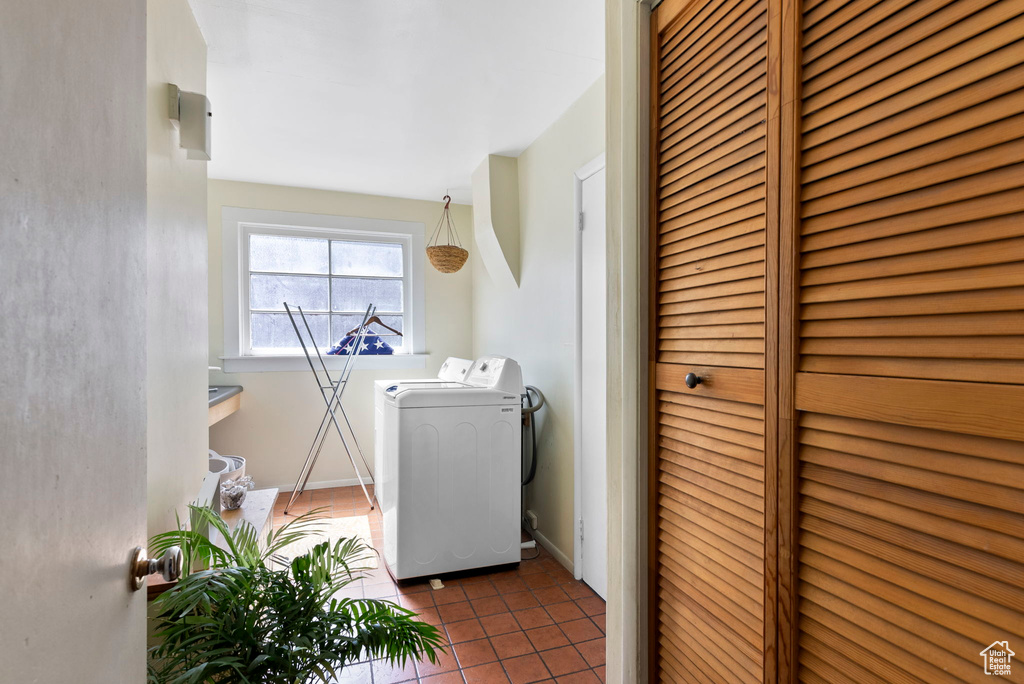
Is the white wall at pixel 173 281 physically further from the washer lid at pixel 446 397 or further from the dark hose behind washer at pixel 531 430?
the dark hose behind washer at pixel 531 430

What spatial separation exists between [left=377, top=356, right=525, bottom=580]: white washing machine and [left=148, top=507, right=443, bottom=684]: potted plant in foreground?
1172 millimetres

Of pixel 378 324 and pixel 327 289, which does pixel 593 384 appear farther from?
pixel 327 289

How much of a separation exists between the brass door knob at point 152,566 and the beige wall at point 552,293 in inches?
79.2

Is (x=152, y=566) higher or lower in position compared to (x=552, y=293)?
lower

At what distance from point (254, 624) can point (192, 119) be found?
137cm

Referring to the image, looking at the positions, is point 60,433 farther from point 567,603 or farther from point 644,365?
point 567,603

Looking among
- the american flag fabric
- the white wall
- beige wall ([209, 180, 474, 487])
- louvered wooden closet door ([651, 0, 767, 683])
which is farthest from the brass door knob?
beige wall ([209, 180, 474, 487])

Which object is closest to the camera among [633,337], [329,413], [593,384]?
[633,337]

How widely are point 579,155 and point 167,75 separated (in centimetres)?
162

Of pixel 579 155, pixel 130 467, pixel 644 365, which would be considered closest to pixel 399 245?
pixel 579 155

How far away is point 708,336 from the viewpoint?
109 centimetres

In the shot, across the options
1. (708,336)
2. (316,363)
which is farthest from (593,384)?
(316,363)

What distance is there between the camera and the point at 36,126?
443 millimetres

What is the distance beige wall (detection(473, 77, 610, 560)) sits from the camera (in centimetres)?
254
